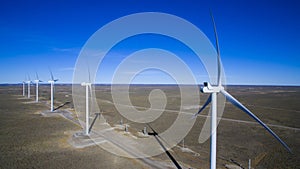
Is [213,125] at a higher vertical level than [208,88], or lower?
lower

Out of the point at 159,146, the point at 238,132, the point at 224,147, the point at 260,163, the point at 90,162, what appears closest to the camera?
the point at 90,162

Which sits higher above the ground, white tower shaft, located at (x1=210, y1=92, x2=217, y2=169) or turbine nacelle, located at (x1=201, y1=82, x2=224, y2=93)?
turbine nacelle, located at (x1=201, y1=82, x2=224, y2=93)

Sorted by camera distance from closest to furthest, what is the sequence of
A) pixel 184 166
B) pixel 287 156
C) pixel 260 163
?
pixel 184 166 → pixel 260 163 → pixel 287 156

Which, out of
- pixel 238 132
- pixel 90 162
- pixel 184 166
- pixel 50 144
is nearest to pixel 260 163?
pixel 184 166

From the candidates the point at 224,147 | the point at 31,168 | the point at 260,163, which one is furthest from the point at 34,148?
the point at 260,163

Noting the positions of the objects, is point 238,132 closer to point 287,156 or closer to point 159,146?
point 287,156

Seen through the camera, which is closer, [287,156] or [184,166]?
[184,166]

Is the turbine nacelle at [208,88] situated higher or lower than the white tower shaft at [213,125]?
higher

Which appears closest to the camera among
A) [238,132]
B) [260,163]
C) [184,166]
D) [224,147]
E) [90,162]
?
[184,166]

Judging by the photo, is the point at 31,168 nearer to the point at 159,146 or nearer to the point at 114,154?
the point at 114,154
